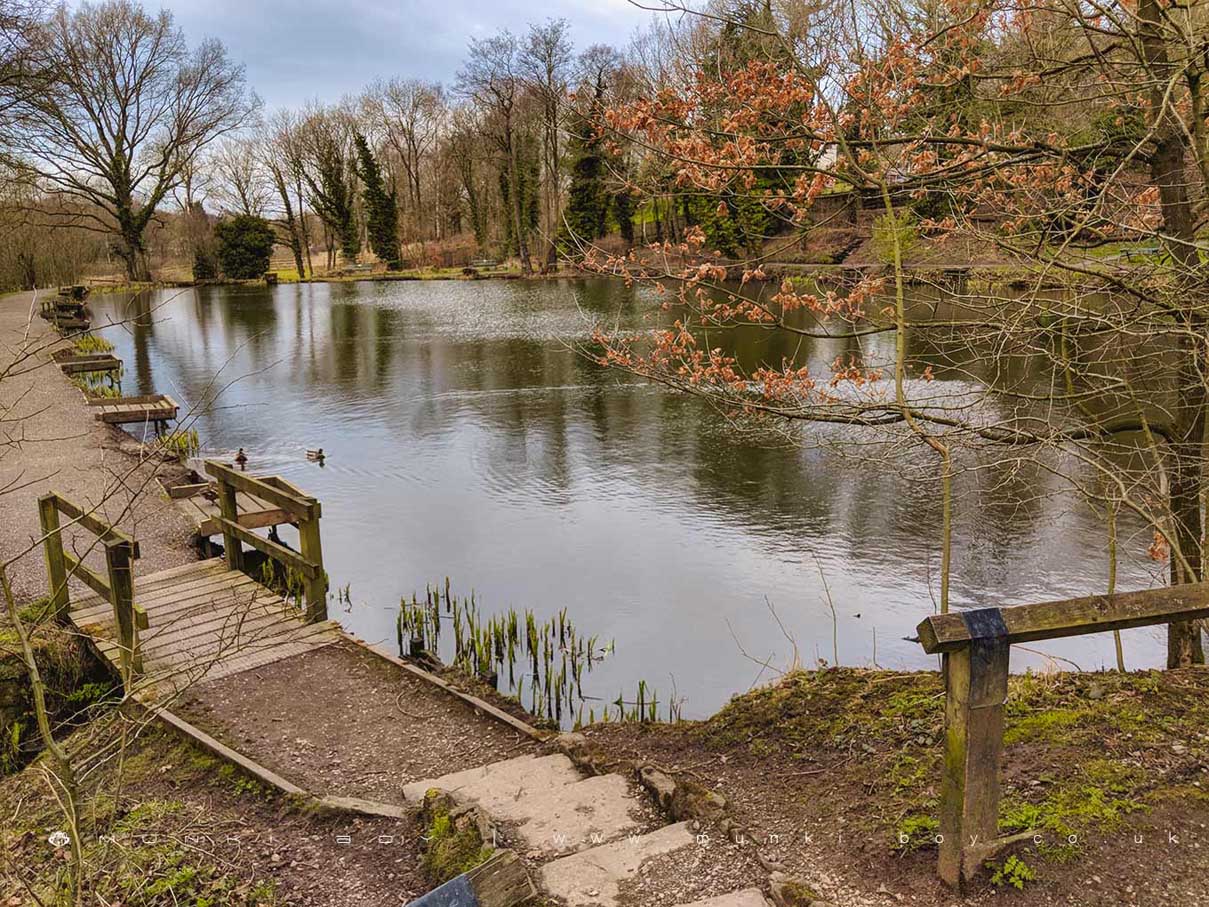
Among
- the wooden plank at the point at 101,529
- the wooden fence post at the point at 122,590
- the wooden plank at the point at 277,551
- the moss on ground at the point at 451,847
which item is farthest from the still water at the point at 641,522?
the moss on ground at the point at 451,847

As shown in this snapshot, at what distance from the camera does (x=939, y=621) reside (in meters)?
2.84

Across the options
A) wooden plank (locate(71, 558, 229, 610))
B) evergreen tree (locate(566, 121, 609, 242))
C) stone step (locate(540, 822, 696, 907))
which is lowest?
wooden plank (locate(71, 558, 229, 610))

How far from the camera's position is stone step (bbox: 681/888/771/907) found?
10.8 feet

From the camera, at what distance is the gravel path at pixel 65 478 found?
9.16 metres

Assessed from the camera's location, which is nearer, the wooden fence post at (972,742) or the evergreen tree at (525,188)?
the wooden fence post at (972,742)

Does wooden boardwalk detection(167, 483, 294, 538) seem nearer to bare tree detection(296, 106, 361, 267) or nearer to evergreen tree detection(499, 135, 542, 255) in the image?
evergreen tree detection(499, 135, 542, 255)

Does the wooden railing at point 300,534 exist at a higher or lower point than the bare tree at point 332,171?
lower

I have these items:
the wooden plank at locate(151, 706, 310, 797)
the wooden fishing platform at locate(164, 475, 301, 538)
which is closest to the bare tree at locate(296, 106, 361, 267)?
the wooden fishing platform at locate(164, 475, 301, 538)

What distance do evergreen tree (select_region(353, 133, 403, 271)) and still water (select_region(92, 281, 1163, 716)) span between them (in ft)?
124

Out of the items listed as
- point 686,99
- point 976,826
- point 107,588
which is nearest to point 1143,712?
point 976,826

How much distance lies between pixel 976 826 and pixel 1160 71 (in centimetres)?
471

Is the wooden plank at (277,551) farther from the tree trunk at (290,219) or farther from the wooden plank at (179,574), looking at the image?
the tree trunk at (290,219)

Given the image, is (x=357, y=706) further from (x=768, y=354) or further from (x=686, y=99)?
(x=768, y=354)

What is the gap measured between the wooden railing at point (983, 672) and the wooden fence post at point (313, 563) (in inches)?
232
